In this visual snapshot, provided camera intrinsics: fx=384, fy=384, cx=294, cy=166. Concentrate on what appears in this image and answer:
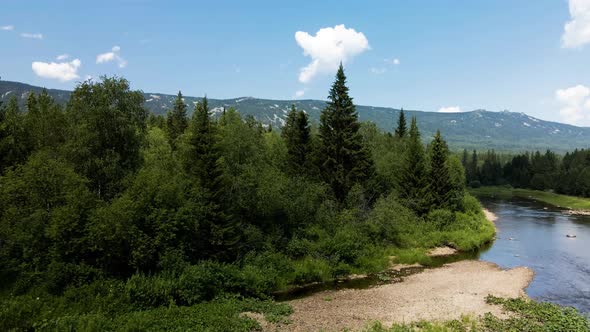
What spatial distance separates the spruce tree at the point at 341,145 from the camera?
47.9m

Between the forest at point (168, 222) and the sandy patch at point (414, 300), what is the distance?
292cm

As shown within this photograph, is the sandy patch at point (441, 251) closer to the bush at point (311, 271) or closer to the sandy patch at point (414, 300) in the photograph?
the sandy patch at point (414, 300)

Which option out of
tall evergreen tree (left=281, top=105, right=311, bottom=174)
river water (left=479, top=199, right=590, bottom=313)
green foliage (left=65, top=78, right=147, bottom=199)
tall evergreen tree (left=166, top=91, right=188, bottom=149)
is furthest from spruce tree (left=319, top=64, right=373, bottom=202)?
tall evergreen tree (left=166, top=91, right=188, bottom=149)

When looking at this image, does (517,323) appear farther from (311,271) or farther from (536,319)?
(311,271)

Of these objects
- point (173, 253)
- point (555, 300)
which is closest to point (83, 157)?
point (173, 253)

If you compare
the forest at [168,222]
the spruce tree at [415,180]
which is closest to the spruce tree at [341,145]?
the forest at [168,222]

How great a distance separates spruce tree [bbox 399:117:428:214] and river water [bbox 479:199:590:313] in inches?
406

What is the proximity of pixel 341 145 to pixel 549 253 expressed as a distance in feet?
91.8

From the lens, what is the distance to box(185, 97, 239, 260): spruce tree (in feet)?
102

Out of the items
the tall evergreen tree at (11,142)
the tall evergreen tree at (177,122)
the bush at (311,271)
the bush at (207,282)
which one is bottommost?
the bush at (311,271)

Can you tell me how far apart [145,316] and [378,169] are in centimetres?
4554

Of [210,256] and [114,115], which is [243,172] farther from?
[114,115]

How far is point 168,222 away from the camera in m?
27.8

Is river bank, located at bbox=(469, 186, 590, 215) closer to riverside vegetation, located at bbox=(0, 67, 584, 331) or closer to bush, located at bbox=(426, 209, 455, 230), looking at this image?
bush, located at bbox=(426, 209, 455, 230)
